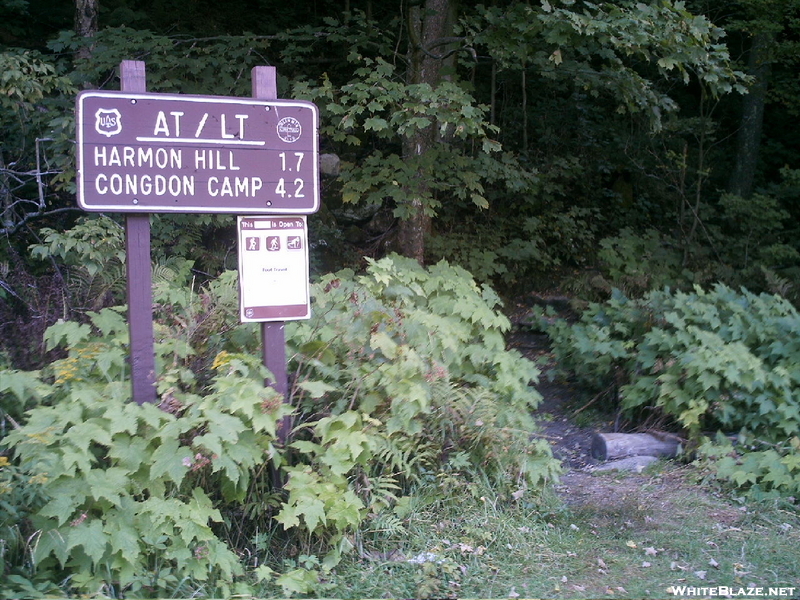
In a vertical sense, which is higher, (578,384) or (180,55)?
(180,55)

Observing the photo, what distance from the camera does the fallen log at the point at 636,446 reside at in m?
5.36

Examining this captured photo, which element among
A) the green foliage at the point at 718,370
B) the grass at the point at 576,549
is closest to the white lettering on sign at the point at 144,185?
the grass at the point at 576,549

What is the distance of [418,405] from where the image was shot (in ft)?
13.0

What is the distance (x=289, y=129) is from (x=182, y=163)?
0.62 meters

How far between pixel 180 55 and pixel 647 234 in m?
8.01

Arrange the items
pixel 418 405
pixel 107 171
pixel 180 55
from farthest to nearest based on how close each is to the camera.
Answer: pixel 180 55, pixel 418 405, pixel 107 171

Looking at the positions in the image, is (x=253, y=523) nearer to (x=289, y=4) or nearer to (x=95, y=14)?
(x=95, y=14)

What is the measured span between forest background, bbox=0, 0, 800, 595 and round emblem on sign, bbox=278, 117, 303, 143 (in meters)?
1.14

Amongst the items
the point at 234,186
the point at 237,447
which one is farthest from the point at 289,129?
the point at 237,447

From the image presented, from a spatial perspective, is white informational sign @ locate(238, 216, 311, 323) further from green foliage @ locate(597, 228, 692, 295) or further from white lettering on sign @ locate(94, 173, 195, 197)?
green foliage @ locate(597, 228, 692, 295)

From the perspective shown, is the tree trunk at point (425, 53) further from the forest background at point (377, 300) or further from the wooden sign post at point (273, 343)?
the wooden sign post at point (273, 343)

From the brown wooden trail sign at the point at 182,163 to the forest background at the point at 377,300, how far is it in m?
0.42

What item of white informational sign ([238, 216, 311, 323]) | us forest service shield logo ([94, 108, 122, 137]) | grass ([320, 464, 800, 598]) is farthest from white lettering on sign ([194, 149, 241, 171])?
grass ([320, 464, 800, 598])

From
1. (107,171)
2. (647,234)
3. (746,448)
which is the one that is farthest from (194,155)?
(647,234)
